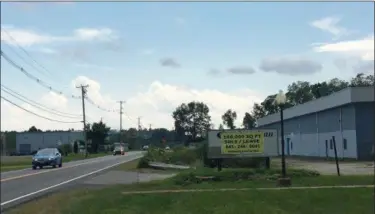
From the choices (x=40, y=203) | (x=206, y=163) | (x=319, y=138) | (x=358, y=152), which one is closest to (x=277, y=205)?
(x=40, y=203)

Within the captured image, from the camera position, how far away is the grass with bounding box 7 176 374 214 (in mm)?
13695

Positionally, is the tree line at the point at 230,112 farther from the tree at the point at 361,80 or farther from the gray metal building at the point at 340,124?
the gray metal building at the point at 340,124

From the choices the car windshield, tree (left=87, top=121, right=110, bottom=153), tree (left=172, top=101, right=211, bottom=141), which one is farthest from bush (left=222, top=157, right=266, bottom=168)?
tree (left=172, top=101, right=211, bottom=141)

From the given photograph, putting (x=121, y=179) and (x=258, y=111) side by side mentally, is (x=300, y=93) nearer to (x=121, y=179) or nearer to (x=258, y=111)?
(x=258, y=111)

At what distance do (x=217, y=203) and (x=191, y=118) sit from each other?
552ft

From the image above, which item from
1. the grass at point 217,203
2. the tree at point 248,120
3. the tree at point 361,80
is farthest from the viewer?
the tree at point 248,120

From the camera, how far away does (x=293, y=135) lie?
7256cm

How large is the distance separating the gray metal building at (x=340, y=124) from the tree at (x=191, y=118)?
112 m

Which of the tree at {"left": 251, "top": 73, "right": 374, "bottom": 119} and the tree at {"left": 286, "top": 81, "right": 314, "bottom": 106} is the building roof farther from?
the tree at {"left": 286, "top": 81, "right": 314, "bottom": 106}

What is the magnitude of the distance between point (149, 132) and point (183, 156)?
149141 millimetres

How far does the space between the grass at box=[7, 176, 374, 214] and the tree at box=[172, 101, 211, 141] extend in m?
161

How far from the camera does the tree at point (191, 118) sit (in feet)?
591

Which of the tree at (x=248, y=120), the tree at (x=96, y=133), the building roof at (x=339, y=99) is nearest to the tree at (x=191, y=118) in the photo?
the tree at (x=248, y=120)

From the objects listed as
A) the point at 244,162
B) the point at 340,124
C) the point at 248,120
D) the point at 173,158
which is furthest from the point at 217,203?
the point at 248,120
